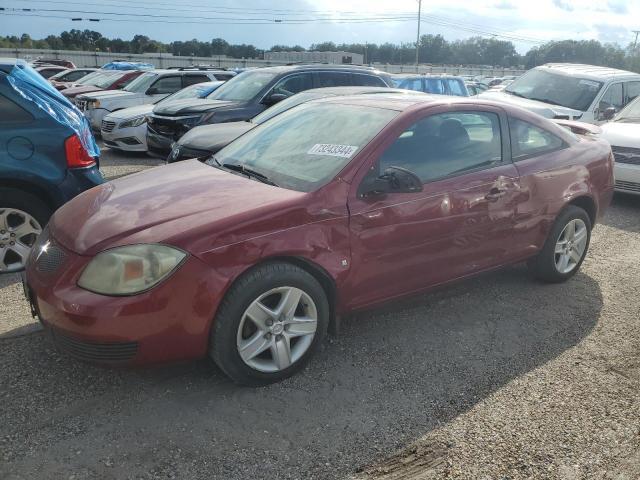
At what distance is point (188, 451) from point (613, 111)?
915 centimetres

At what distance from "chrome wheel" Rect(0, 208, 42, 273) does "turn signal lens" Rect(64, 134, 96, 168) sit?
1.88ft

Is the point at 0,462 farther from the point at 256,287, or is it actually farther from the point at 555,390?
the point at 555,390

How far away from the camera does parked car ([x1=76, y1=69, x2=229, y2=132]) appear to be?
12.7 meters

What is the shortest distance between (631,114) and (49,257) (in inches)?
344

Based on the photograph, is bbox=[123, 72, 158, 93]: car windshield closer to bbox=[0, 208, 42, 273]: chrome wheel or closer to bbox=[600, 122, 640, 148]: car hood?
bbox=[0, 208, 42, 273]: chrome wheel

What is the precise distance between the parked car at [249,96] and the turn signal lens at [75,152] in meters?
4.00

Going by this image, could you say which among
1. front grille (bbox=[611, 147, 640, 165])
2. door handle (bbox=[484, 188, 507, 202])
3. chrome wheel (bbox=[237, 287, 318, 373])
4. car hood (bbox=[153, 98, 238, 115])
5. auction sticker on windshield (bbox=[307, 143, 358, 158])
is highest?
car hood (bbox=[153, 98, 238, 115])

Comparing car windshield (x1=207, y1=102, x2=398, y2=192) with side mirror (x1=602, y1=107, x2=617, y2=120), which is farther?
side mirror (x1=602, y1=107, x2=617, y2=120)

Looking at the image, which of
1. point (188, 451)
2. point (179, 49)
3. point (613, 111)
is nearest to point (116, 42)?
point (179, 49)

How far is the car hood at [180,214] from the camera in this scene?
289 centimetres

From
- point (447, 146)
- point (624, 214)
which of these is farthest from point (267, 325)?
point (624, 214)

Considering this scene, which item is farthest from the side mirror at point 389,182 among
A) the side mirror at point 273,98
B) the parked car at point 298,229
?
the side mirror at point 273,98

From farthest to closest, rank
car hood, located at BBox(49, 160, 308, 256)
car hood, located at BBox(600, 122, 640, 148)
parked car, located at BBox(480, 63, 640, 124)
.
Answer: parked car, located at BBox(480, 63, 640, 124) < car hood, located at BBox(600, 122, 640, 148) < car hood, located at BBox(49, 160, 308, 256)

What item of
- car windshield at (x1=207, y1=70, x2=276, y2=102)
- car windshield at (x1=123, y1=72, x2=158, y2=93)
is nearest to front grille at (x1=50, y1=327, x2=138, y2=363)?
car windshield at (x1=207, y1=70, x2=276, y2=102)
